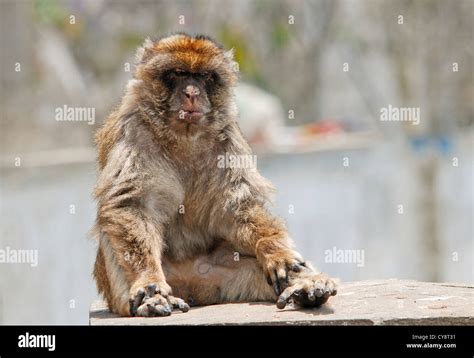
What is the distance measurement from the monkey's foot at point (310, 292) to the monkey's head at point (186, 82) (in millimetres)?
1433

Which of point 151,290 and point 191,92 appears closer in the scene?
point 151,290

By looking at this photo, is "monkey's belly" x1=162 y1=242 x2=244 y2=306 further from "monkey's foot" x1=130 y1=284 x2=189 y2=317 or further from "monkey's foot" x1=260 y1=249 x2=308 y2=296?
"monkey's foot" x1=130 y1=284 x2=189 y2=317

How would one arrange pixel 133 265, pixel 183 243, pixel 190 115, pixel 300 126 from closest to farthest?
pixel 133 265, pixel 190 115, pixel 183 243, pixel 300 126

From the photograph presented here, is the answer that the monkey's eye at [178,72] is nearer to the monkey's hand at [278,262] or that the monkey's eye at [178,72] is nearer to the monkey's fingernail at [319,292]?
the monkey's hand at [278,262]

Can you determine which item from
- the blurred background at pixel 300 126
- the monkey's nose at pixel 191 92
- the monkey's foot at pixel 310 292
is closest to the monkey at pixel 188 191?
the monkey's nose at pixel 191 92

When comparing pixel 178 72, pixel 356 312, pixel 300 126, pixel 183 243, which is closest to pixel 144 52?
pixel 178 72

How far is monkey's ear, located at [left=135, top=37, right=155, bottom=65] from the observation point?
806cm

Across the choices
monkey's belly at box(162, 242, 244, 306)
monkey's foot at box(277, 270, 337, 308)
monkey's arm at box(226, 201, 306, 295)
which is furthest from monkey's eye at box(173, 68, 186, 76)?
monkey's foot at box(277, 270, 337, 308)

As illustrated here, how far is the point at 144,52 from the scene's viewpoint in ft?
26.6

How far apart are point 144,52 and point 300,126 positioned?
524 inches

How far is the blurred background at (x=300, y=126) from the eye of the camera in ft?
51.7

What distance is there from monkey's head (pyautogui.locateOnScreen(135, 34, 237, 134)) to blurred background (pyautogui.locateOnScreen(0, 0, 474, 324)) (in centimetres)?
652

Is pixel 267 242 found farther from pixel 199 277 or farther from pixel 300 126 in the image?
pixel 300 126
